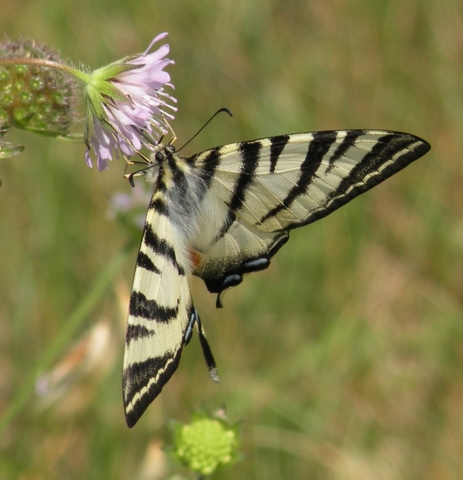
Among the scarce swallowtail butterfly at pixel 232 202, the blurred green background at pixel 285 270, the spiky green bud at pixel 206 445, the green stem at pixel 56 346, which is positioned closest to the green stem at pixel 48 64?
the scarce swallowtail butterfly at pixel 232 202

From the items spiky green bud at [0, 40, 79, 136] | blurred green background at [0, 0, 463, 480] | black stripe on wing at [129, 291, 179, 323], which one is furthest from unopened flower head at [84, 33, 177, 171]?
blurred green background at [0, 0, 463, 480]

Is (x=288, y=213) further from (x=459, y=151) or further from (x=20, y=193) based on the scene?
(x=459, y=151)

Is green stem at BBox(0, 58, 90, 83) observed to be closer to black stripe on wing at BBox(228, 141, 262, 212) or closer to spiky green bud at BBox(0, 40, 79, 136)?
spiky green bud at BBox(0, 40, 79, 136)

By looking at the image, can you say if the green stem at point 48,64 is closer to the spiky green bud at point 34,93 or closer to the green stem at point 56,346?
the spiky green bud at point 34,93

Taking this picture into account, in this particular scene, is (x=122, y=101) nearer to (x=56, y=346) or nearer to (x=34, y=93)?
(x=34, y=93)

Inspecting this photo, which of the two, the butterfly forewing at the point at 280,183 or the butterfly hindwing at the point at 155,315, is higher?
the butterfly forewing at the point at 280,183
